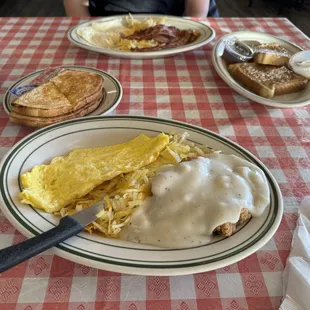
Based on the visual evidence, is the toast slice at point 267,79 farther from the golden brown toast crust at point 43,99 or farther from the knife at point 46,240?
the knife at point 46,240

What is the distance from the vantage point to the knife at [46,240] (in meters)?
0.61

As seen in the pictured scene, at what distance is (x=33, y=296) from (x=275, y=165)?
0.69 meters

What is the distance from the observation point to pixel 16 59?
157cm

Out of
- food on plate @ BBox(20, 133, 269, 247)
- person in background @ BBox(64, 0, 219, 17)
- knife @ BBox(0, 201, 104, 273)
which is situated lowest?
person in background @ BBox(64, 0, 219, 17)

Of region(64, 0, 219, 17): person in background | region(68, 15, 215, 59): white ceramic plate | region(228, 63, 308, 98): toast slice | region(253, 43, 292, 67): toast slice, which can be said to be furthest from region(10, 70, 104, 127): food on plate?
region(64, 0, 219, 17): person in background

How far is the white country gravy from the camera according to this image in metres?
0.73

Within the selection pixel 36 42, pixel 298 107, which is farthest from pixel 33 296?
pixel 36 42

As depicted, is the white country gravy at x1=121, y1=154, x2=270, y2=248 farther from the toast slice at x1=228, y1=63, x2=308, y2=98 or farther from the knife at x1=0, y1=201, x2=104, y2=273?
the toast slice at x1=228, y1=63, x2=308, y2=98

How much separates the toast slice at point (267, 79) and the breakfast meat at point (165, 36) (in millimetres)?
312

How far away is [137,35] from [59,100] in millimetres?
726

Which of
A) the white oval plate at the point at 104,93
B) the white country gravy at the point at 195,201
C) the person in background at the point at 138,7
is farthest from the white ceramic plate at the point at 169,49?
the white country gravy at the point at 195,201

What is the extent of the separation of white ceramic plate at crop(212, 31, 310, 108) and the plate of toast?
0.41 metres

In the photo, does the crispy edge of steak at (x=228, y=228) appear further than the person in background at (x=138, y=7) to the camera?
No

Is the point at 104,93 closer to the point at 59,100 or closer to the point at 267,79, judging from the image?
the point at 59,100
